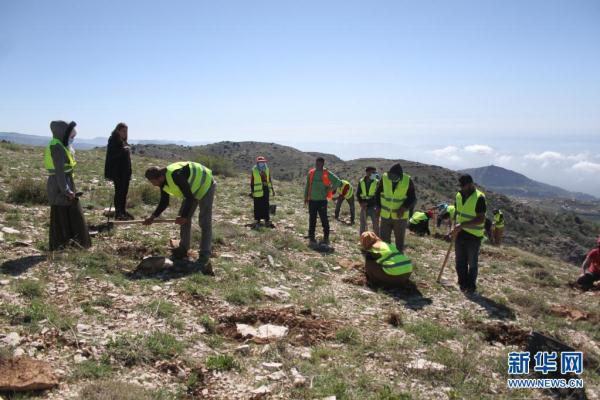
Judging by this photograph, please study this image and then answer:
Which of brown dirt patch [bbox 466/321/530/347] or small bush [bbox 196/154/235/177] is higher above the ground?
small bush [bbox 196/154/235/177]

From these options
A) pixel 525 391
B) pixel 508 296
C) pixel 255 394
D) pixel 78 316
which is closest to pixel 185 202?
pixel 78 316

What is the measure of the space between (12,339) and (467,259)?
298 inches

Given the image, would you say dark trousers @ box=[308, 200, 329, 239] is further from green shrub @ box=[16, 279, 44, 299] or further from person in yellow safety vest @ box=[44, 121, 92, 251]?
green shrub @ box=[16, 279, 44, 299]

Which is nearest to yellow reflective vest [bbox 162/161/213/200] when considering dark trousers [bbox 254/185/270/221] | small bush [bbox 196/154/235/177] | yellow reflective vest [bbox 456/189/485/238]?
dark trousers [bbox 254/185/270/221]

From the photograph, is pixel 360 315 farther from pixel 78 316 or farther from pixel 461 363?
pixel 78 316

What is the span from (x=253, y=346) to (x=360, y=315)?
6.93 feet

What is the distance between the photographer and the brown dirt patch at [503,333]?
635cm

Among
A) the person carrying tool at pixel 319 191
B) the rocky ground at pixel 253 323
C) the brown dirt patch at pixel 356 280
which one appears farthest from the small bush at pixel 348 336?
the person carrying tool at pixel 319 191

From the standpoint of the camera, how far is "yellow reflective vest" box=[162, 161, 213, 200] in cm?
730

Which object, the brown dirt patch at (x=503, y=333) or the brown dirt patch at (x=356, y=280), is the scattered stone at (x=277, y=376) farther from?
the brown dirt patch at (x=356, y=280)

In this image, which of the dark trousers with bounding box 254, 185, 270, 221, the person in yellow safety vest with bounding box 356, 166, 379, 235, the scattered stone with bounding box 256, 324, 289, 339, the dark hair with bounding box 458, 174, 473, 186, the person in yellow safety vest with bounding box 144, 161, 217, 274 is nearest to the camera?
the scattered stone with bounding box 256, 324, 289, 339

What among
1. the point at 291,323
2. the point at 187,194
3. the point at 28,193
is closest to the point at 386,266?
the point at 291,323

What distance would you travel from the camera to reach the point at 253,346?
17.1ft

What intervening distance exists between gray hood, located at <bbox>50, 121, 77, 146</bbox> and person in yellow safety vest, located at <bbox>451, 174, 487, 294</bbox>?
6.94m
